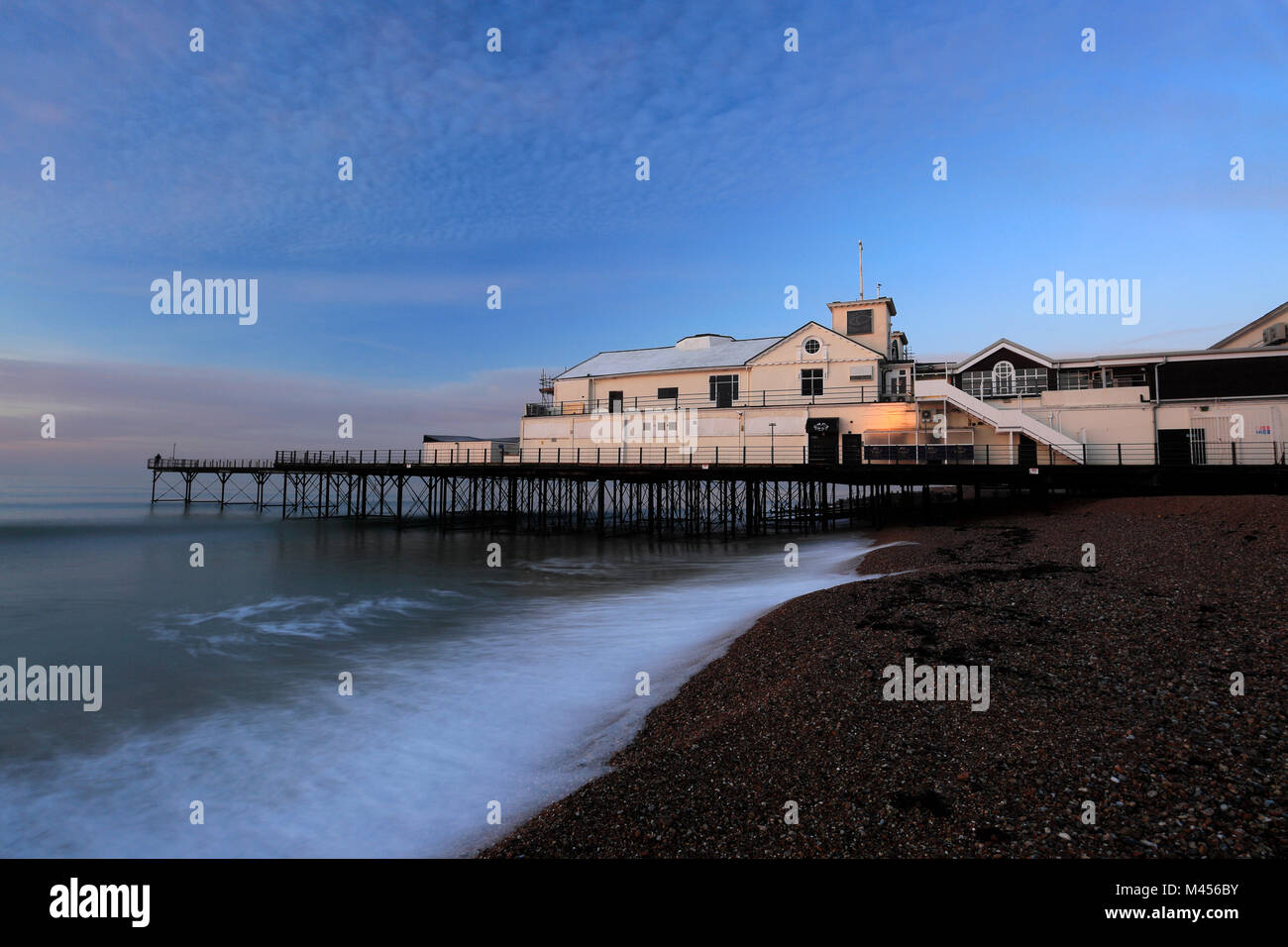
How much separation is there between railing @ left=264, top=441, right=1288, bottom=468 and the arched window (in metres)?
3.59

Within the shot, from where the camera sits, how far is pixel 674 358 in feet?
121

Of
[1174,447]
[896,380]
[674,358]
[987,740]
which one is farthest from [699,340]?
[987,740]

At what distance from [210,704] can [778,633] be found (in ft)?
31.8

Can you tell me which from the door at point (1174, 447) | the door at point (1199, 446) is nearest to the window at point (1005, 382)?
the door at point (1174, 447)

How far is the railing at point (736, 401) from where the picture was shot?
30.2 m

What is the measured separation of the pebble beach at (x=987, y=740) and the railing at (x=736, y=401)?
20700 millimetres

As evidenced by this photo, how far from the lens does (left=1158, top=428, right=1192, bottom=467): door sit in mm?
23422

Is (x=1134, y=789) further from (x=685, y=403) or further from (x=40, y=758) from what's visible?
(x=685, y=403)

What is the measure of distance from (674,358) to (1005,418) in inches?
737

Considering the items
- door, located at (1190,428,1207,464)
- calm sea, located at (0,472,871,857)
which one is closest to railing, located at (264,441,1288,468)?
door, located at (1190,428,1207,464)
